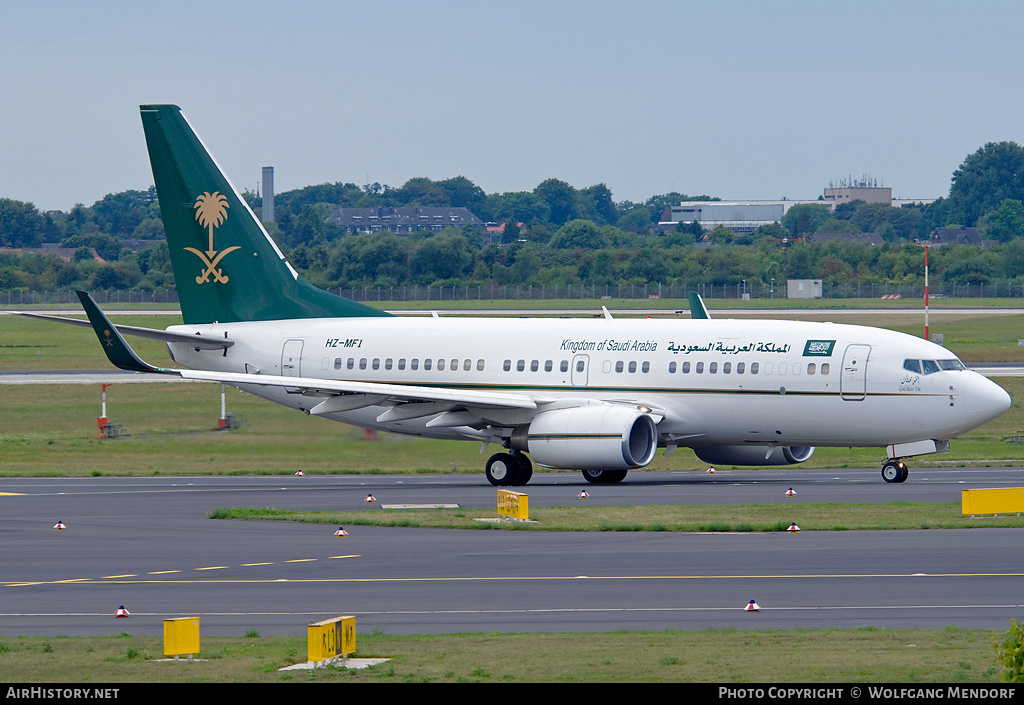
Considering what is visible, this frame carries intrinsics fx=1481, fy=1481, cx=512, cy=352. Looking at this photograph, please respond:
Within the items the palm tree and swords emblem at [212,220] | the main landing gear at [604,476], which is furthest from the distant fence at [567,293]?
the main landing gear at [604,476]

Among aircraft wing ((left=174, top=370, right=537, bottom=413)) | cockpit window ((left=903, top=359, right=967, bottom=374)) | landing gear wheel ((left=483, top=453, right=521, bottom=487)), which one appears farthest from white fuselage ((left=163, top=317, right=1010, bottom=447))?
landing gear wheel ((left=483, top=453, right=521, bottom=487))

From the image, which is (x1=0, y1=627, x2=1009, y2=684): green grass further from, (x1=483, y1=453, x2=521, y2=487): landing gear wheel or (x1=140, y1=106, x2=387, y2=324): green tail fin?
(x1=140, y1=106, x2=387, y2=324): green tail fin

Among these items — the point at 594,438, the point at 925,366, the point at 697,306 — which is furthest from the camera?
the point at 697,306

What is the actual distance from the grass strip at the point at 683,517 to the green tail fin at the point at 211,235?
1278 centimetres

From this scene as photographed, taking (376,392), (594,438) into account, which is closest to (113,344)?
(376,392)

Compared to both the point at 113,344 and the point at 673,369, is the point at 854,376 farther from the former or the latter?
the point at 113,344

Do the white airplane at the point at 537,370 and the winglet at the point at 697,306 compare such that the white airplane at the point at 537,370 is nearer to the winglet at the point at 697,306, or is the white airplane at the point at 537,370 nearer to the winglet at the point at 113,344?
the winglet at the point at 113,344

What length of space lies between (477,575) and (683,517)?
842cm

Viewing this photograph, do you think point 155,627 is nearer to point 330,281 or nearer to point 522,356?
point 522,356

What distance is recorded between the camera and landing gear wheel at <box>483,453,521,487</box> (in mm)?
40781

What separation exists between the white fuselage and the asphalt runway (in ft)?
8.32

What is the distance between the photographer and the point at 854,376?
38.1 meters
